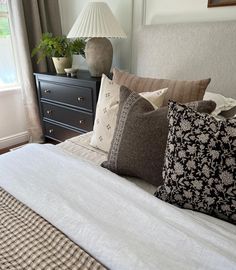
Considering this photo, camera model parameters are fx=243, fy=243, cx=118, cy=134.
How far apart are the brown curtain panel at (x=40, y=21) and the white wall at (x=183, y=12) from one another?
121 cm

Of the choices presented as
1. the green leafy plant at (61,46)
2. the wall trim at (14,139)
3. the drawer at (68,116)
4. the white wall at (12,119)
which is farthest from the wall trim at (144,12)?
the wall trim at (14,139)

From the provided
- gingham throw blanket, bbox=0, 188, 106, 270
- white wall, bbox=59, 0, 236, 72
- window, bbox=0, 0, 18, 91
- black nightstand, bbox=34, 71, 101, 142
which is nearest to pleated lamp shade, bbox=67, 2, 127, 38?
white wall, bbox=59, 0, 236, 72

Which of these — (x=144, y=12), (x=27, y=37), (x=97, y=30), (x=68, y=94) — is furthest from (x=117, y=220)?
(x=27, y=37)

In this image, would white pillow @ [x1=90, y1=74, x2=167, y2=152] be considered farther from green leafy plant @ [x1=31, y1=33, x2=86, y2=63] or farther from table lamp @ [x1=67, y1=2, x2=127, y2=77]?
green leafy plant @ [x1=31, y1=33, x2=86, y2=63]

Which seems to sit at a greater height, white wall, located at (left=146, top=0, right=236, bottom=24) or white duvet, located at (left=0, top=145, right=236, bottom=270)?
white wall, located at (left=146, top=0, right=236, bottom=24)

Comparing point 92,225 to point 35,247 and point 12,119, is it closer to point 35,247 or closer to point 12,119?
point 35,247

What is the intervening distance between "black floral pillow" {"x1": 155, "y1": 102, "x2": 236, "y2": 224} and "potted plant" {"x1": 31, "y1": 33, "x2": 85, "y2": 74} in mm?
1683

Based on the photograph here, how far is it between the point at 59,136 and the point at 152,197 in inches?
74.7

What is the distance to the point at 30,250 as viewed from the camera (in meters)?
0.70

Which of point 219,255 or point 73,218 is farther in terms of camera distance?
point 73,218

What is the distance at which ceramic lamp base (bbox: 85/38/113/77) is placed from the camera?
2.09 m

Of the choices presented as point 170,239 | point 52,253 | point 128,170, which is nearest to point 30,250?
point 52,253

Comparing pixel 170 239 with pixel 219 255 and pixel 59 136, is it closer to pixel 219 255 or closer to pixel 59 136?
pixel 219 255

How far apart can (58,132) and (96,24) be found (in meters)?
1.18
